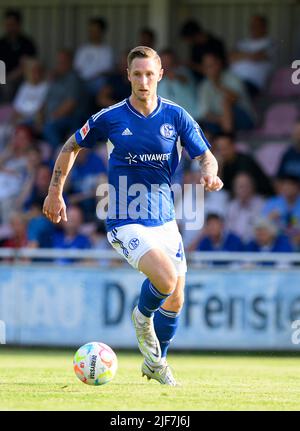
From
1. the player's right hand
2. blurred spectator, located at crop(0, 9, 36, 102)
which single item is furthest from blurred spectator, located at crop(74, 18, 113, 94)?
the player's right hand

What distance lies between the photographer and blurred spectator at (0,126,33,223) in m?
16.3

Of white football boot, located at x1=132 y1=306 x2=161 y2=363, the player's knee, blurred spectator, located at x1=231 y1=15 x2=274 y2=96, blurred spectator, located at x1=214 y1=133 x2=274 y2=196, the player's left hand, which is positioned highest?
blurred spectator, located at x1=231 y1=15 x2=274 y2=96

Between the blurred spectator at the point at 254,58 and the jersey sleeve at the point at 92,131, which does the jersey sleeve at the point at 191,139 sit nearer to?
the jersey sleeve at the point at 92,131

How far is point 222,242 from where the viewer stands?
1409 cm

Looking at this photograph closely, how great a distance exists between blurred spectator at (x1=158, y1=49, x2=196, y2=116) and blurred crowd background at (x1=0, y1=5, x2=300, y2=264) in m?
0.02

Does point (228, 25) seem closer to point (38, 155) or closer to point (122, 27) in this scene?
point (122, 27)

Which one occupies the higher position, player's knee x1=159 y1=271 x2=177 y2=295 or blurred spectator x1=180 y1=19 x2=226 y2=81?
blurred spectator x1=180 y1=19 x2=226 y2=81

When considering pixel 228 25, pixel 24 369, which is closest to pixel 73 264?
pixel 24 369

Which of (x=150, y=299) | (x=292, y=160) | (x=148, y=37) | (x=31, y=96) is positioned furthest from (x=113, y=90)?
(x=150, y=299)

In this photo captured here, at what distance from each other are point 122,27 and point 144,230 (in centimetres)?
1228

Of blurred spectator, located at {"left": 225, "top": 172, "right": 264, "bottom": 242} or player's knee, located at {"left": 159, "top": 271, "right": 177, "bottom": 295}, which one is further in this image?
blurred spectator, located at {"left": 225, "top": 172, "right": 264, "bottom": 242}

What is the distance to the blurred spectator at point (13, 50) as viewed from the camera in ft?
60.2

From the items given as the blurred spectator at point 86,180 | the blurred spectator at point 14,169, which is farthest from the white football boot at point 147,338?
the blurred spectator at point 14,169

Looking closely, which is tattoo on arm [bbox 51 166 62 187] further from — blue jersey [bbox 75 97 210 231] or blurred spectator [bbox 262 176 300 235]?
blurred spectator [bbox 262 176 300 235]
